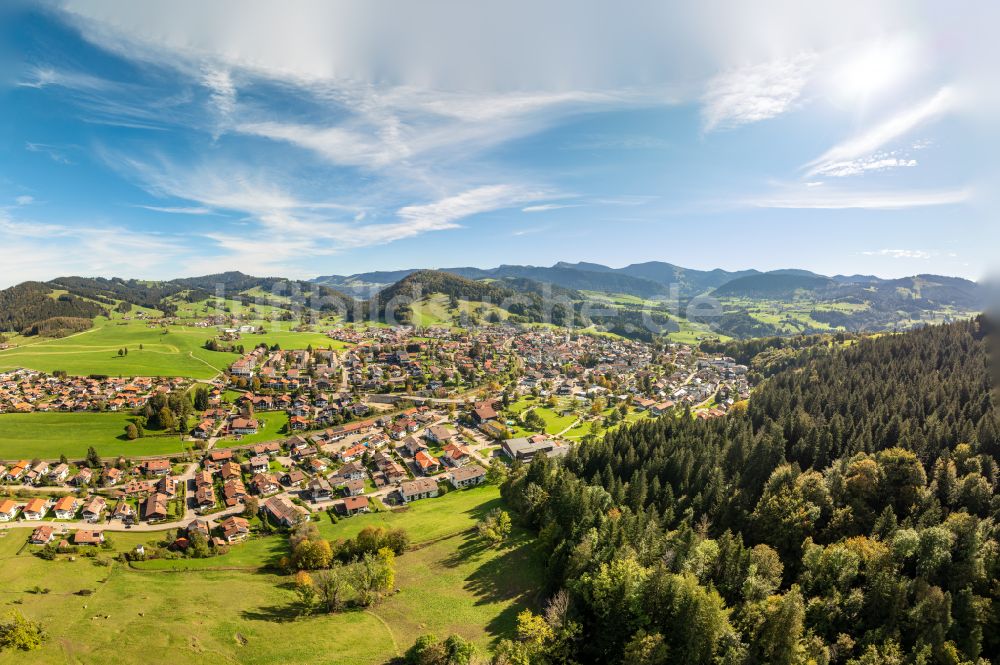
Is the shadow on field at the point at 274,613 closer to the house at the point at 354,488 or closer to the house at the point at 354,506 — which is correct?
the house at the point at 354,506

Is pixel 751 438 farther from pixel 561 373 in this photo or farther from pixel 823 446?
pixel 561 373

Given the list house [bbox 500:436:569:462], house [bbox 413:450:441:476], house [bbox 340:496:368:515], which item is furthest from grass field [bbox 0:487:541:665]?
house [bbox 500:436:569:462]

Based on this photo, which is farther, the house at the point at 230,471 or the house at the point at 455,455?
the house at the point at 455,455

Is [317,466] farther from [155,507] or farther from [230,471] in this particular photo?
[155,507]

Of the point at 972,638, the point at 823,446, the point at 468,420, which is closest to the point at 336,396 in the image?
the point at 468,420

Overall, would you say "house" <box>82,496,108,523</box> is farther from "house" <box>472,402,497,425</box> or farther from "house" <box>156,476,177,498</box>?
"house" <box>472,402,497,425</box>

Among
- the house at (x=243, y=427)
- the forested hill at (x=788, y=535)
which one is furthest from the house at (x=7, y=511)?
the forested hill at (x=788, y=535)
